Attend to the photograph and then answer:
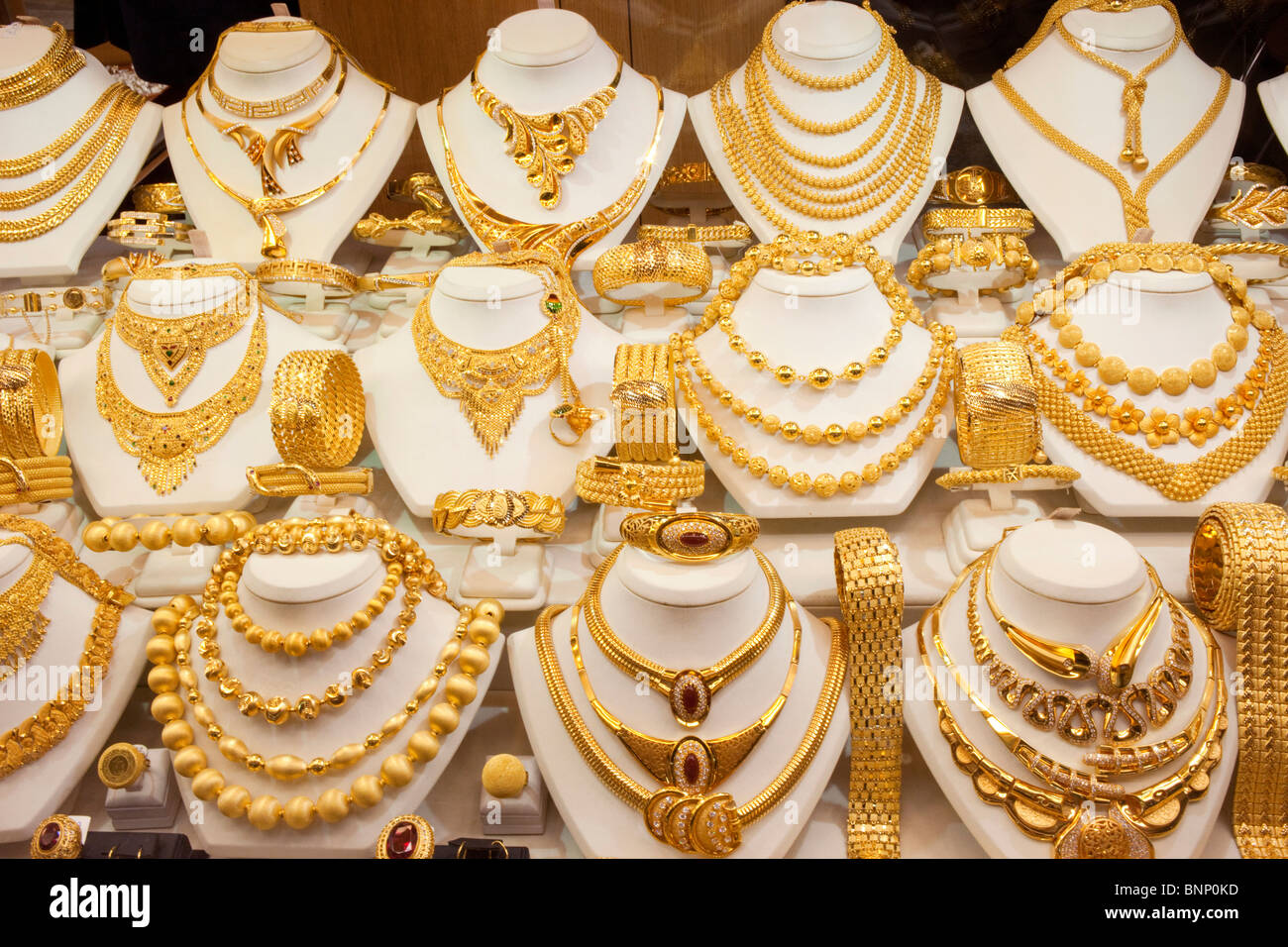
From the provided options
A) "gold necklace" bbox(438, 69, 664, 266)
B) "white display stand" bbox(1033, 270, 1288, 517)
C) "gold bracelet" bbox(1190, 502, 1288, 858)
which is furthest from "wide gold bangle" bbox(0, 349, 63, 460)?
"gold bracelet" bbox(1190, 502, 1288, 858)

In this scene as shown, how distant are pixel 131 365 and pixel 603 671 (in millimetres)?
A: 832

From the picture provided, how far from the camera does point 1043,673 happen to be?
97 centimetres

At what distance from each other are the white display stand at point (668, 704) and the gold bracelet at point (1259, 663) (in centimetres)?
39

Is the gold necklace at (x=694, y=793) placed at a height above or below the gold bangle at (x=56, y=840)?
above

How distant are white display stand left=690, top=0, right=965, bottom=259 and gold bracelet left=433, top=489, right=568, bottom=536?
641 millimetres

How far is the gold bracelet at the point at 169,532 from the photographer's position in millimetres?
1139

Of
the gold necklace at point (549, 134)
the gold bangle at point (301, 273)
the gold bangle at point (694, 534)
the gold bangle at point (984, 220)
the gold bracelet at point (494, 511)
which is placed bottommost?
the gold bracelet at point (494, 511)

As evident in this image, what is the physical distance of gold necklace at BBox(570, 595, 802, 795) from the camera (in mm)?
974

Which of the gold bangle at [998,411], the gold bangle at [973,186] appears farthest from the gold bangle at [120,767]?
the gold bangle at [973,186]

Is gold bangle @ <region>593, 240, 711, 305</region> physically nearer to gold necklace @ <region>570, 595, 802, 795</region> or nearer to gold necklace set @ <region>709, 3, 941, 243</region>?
gold necklace set @ <region>709, 3, 941, 243</region>

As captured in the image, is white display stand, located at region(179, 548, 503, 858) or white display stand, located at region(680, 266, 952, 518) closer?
white display stand, located at region(179, 548, 503, 858)

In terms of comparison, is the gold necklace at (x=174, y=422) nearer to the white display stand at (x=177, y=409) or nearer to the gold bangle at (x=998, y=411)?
the white display stand at (x=177, y=409)

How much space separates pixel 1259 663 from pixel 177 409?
1.31 metres
